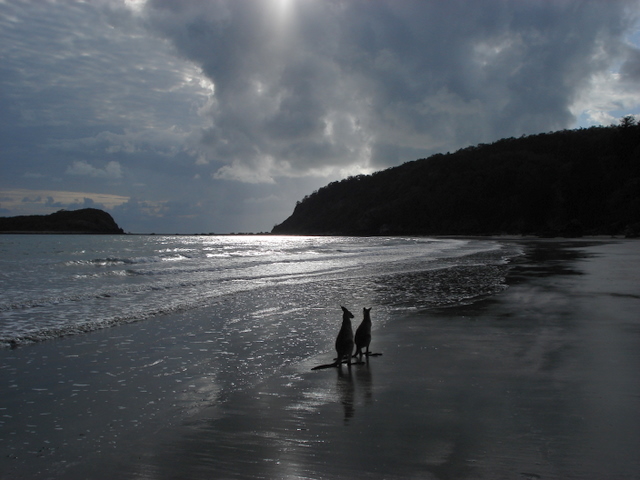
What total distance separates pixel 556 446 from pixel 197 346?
16.2 feet

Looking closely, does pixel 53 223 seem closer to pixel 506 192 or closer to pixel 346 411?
pixel 506 192

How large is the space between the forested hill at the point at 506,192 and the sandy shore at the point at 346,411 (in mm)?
52848

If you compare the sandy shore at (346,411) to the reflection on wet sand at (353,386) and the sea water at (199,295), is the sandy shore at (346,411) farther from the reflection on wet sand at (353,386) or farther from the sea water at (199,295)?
the sea water at (199,295)

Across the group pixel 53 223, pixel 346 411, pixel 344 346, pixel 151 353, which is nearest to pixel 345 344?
pixel 344 346

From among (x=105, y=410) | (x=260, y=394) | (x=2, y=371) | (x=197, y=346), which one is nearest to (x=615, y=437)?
(x=260, y=394)

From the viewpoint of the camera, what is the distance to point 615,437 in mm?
3271

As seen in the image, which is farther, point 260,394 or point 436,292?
point 436,292

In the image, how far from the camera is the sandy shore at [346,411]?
3.05m

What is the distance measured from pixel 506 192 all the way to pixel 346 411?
113m

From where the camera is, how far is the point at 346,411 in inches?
158

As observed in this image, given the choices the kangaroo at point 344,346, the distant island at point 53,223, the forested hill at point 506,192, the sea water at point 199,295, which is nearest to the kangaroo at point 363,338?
the kangaroo at point 344,346

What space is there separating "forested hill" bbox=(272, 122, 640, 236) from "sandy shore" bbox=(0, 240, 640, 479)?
52848mm

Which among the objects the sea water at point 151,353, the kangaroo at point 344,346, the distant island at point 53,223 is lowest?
the sea water at point 151,353

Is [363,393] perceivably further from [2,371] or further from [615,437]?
[2,371]
